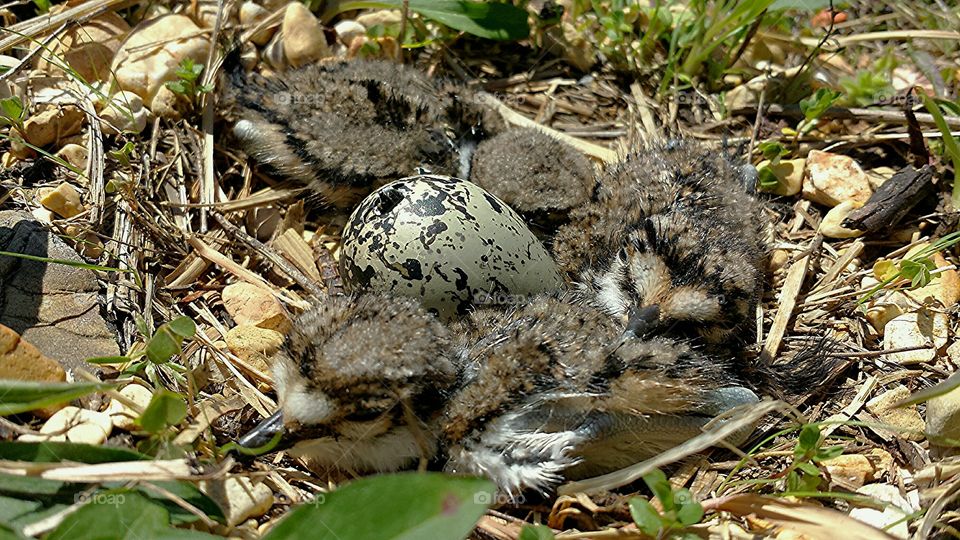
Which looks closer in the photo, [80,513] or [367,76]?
[80,513]

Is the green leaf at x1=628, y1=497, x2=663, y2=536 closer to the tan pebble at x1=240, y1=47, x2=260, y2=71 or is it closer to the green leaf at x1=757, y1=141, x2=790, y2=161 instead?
the green leaf at x1=757, y1=141, x2=790, y2=161

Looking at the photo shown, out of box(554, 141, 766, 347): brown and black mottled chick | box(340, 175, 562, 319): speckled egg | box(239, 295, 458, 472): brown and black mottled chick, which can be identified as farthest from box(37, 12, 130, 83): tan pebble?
box(554, 141, 766, 347): brown and black mottled chick

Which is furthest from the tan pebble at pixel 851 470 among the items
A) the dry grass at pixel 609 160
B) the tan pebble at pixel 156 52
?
the tan pebble at pixel 156 52

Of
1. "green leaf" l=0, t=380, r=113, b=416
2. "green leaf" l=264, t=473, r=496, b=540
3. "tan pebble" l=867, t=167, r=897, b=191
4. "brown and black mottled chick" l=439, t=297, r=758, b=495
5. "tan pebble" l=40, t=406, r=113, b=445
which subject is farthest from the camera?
"tan pebble" l=867, t=167, r=897, b=191

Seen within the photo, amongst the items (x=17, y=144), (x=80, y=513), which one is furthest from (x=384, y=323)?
(x=17, y=144)

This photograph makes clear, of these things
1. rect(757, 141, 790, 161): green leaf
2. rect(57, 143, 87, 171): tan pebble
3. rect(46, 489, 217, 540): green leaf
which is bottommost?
rect(46, 489, 217, 540): green leaf

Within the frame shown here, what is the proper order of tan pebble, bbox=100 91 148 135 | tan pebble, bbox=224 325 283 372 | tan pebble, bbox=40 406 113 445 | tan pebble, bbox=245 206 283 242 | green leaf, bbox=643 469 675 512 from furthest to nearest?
tan pebble, bbox=245 206 283 242 < tan pebble, bbox=100 91 148 135 < tan pebble, bbox=224 325 283 372 < tan pebble, bbox=40 406 113 445 < green leaf, bbox=643 469 675 512

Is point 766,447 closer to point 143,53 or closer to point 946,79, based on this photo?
point 946,79
